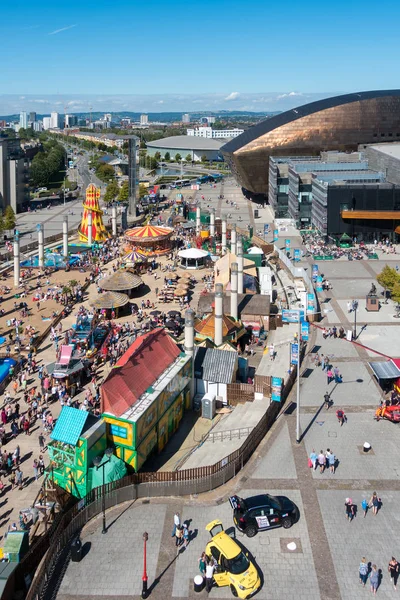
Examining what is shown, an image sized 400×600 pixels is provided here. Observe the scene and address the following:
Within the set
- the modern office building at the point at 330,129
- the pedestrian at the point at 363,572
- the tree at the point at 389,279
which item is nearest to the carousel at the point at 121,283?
the tree at the point at 389,279

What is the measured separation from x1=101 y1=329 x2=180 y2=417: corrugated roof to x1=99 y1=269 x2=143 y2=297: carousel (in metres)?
18.3

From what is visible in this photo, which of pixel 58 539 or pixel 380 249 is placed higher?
pixel 380 249

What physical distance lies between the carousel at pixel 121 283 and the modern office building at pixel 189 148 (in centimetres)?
13235

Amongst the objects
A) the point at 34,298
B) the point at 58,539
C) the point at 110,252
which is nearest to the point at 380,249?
the point at 110,252

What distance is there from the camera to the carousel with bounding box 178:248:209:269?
2153 inches

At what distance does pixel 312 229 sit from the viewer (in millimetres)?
71562

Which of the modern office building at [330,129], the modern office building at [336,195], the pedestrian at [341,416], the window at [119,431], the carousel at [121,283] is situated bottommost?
the pedestrian at [341,416]

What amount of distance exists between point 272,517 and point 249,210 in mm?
76209

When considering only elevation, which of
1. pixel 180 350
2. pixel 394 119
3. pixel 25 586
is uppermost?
pixel 394 119

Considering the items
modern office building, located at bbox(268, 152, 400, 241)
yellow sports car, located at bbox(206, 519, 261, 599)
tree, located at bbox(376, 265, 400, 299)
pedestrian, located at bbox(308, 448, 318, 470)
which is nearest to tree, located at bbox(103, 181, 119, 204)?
modern office building, located at bbox(268, 152, 400, 241)

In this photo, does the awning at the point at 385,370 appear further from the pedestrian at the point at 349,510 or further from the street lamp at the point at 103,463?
the street lamp at the point at 103,463

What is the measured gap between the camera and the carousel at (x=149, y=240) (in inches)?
2368

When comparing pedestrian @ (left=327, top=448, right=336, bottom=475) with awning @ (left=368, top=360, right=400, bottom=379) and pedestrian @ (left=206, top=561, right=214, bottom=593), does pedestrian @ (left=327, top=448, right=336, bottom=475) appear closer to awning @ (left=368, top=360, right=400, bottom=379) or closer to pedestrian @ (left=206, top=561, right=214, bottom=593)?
pedestrian @ (left=206, top=561, right=214, bottom=593)

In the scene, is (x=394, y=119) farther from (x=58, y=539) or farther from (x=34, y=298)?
(x=58, y=539)
